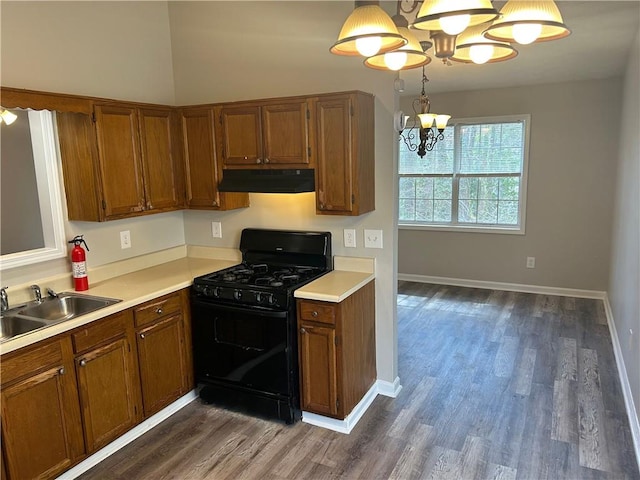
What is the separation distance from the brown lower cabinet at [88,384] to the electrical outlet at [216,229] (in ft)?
2.47

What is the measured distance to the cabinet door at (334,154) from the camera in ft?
9.11

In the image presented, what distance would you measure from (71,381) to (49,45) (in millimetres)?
1949

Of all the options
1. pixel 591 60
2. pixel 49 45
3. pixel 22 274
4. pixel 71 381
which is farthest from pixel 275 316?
pixel 591 60

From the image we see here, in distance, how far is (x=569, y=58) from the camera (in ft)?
13.1

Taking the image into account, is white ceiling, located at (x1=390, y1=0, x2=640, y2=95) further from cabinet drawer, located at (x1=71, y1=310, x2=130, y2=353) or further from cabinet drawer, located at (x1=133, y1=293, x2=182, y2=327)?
cabinet drawer, located at (x1=71, y1=310, x2=130, y2=353)

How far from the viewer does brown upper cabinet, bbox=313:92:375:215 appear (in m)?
2.77

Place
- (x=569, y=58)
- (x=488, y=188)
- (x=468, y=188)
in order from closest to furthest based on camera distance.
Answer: (x=569, y=58) → (x=488, y=188) → (x=468, y=188)

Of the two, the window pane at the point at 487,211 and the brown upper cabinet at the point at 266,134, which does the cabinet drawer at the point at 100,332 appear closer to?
the brown upper cabinet at the point at 266,134

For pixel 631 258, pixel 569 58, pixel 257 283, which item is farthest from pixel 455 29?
pixel 569 58

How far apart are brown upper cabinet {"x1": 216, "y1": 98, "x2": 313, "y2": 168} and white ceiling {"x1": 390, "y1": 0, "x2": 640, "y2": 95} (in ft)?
3.26

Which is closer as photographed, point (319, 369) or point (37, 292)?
point (37, 292)

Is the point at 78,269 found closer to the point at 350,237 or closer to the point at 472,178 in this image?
the point at 350,237

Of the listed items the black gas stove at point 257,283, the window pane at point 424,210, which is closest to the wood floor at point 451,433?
the black gas stove at point 257,283

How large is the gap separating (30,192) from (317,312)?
1884mm
